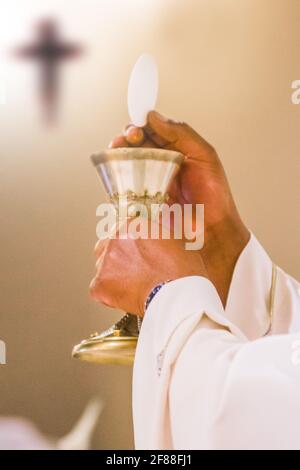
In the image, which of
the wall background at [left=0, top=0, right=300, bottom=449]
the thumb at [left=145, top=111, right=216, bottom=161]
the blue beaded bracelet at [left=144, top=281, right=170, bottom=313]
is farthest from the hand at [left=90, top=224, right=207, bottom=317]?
the wall background at [left=0, top=0, right=300, bottom=449]

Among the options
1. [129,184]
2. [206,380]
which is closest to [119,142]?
[129,184]

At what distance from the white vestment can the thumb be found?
35 cm

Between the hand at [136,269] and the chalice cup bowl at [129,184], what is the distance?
12 centimetres

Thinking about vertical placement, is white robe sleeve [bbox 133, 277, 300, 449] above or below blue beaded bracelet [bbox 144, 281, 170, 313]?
below

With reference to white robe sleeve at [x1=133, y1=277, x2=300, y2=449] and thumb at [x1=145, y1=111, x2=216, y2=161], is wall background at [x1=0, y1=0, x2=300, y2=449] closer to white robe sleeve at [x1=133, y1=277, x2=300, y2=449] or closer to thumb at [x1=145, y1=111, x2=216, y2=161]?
thumb at [x1=145, y1=111, x2=216, y2=161]

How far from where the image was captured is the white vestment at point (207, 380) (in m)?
0.89

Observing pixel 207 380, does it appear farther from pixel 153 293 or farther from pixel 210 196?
pixel 210 196

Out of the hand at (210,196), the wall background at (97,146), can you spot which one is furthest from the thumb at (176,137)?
the wall background at (97,146)

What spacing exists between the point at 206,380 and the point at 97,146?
1294mm

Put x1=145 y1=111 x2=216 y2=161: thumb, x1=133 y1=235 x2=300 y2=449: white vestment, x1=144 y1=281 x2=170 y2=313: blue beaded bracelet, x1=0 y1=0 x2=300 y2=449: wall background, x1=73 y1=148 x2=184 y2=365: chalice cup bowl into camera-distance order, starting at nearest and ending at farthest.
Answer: x1=133 y1=235 x2=300 y2=449: white vestment → x1=144 y1=281 x2=170 y2=313: blue beaded bracelet → x1=73 y1=148 x2=184 y2=365: chalice cup bowl → x1=145 y1=111 x2=216 y2=161: thumb → x1=0 y1=0 x2=300 y2=449: wall background

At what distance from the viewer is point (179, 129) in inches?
53.0

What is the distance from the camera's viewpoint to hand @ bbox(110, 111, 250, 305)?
1369mm

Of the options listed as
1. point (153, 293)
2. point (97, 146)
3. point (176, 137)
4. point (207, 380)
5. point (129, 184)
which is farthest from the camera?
point (97, 146)

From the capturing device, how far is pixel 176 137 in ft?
4.41
